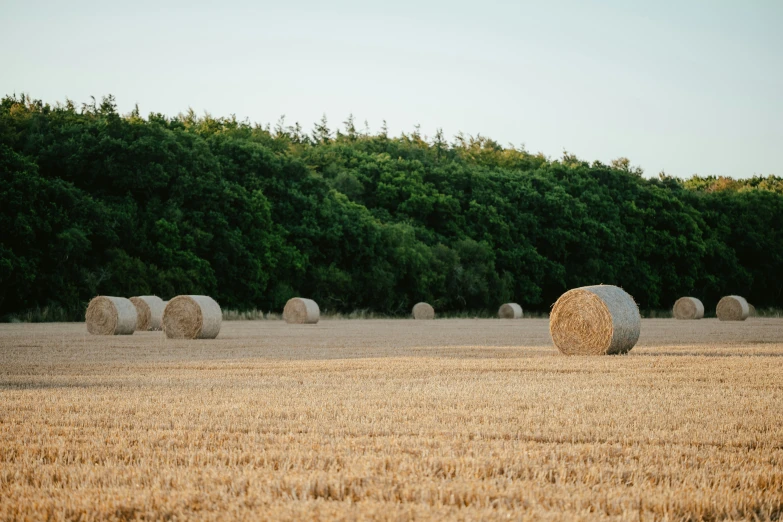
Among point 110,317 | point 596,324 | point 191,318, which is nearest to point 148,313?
point 110,317

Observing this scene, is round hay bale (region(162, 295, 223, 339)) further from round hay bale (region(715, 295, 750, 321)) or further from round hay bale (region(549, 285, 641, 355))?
round hay bale (region(715, 295, 750, 321))

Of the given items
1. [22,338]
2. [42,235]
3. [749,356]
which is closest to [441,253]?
[42,235]

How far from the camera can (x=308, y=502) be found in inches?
183

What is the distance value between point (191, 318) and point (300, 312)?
1279 centimetres

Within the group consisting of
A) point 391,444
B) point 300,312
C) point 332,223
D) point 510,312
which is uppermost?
point 332,223

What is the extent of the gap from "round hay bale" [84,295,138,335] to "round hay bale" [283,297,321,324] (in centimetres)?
1056

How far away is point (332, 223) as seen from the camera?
164 feet

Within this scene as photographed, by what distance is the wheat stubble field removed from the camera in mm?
4684

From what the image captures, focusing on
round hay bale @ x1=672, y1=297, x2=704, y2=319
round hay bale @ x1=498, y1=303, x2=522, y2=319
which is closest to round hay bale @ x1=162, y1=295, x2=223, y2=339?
round hay bale @ x1=498, y1=303, x2=522, y2=319

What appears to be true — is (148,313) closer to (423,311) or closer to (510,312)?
(423,311)

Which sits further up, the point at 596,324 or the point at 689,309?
the point at 689,309

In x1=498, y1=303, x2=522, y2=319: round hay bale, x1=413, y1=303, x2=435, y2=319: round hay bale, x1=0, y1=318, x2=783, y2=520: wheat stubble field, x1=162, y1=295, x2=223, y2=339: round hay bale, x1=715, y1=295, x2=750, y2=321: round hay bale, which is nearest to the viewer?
x1=0, y1=318, x2=783, y2=520: wheat stubble field

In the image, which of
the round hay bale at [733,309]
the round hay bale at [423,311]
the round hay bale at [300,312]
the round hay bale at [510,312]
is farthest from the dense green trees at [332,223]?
the round hay bale at [733,309]

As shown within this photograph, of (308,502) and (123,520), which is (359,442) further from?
(123,520)
